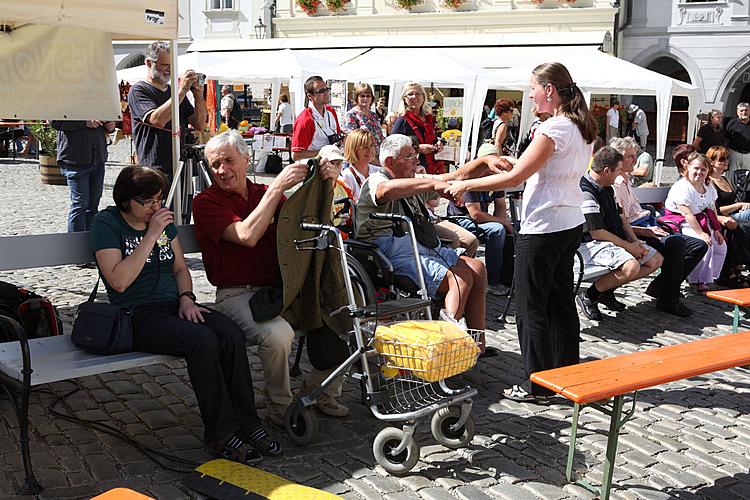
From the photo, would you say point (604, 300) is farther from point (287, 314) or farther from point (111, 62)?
point (111, 62)

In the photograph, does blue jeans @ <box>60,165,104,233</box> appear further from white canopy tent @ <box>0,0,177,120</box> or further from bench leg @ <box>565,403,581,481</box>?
bench leg @ <box>565,403,581,481</box>

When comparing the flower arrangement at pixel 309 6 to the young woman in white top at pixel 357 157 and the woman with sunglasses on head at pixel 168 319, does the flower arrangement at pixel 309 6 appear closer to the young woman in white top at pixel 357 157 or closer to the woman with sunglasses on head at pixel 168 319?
the young woman in white top at pixel 357 157

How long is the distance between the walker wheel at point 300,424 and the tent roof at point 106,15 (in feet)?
7.95

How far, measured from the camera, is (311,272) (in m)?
4.40

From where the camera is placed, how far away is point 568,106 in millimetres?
4551

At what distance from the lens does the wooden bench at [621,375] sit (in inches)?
141

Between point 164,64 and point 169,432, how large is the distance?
392 cm

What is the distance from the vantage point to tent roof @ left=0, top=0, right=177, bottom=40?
4.66m

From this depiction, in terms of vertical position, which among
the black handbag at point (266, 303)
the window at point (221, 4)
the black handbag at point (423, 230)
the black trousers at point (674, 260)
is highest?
the window at point (221, 4)

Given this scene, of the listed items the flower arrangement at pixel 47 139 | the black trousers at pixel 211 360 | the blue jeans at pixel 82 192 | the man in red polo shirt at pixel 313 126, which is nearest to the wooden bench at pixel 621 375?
the black trousers at pixel 211 360

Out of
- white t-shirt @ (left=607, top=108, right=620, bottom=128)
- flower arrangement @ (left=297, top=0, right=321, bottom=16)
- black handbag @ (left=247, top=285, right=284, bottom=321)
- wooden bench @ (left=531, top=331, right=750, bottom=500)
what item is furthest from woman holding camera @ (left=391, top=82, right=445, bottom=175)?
flower arrangement @ (left=297, top=0, right=321, bottom=16)

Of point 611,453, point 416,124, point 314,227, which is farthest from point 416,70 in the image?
point 611,453

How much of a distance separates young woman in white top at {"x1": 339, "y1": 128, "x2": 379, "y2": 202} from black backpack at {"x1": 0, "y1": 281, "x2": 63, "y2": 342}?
6.26ft

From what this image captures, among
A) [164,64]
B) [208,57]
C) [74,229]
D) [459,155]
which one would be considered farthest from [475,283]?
[208,57]
